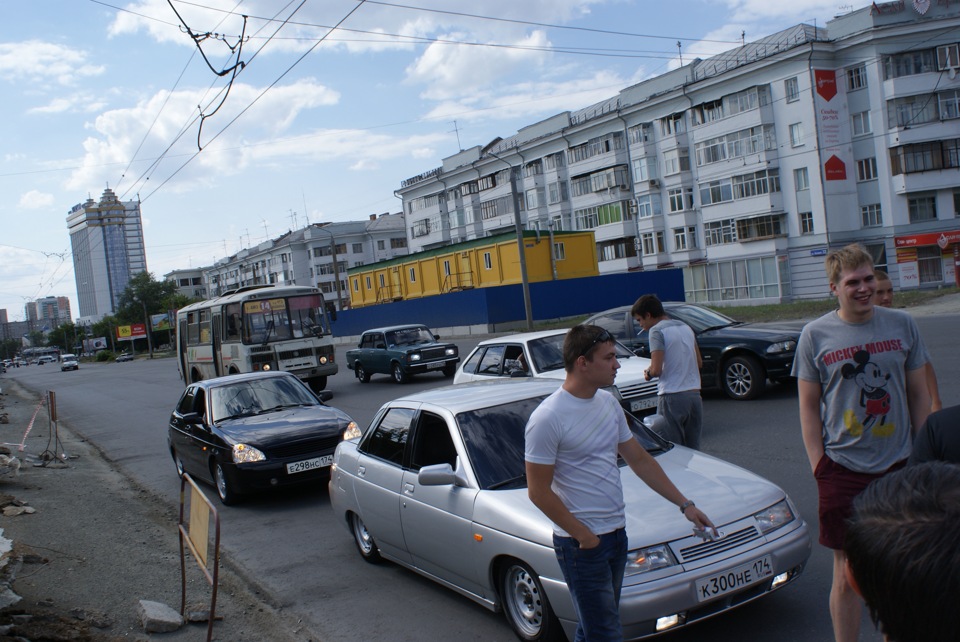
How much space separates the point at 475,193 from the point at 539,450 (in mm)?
77218

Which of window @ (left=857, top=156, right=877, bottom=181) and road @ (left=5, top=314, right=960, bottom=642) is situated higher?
window @ (left=857, top=156, right=877, bottom=181)

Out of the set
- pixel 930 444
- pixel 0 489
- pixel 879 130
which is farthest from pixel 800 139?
pixel 930 444

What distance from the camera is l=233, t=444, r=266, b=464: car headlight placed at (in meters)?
9.09

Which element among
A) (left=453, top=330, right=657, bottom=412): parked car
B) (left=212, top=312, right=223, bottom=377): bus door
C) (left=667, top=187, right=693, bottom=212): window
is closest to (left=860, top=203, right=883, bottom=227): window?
(left=667, top=187, right=693, bottom=212): window

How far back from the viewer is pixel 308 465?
364 inches

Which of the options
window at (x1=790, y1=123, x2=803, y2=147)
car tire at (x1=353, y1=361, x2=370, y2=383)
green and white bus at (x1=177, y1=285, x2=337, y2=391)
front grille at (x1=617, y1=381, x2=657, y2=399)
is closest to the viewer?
front grille at (x1=617, y1=381, x2=657, y2=399)

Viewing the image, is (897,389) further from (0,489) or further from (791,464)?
(0,489)

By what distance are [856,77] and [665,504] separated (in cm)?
5232

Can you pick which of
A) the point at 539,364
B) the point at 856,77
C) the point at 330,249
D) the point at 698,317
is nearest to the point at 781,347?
the point at 698,317

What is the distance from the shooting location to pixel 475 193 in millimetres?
79438

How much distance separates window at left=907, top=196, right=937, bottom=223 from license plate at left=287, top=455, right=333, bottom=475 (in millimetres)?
48169

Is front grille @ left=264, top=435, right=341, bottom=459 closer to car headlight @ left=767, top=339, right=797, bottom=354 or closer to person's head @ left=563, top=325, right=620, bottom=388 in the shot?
person's head @ left=563, top=325, right=620, bottom=388

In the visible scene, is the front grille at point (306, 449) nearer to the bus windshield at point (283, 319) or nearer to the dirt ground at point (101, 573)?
the dirt ground at point (101, 573)

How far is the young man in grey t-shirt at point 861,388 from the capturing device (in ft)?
11.7
